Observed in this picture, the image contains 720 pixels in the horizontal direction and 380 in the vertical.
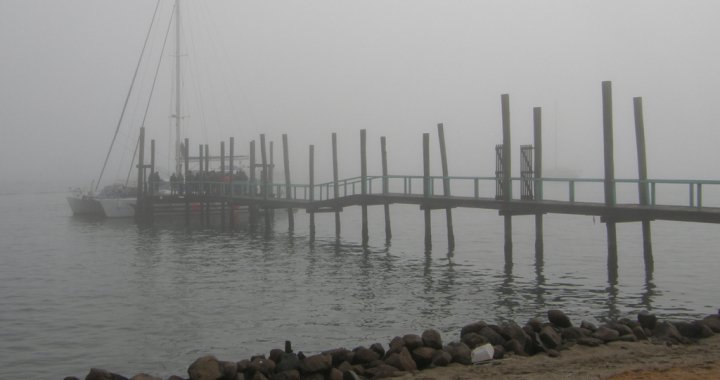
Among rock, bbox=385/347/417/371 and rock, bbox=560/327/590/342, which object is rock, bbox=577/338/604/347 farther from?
rock, bbox=385/347/417/371

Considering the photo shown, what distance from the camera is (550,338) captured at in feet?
38.9

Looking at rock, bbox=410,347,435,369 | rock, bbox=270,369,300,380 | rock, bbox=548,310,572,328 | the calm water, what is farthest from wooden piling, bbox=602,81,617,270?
rock, bbox=270,369,300,380

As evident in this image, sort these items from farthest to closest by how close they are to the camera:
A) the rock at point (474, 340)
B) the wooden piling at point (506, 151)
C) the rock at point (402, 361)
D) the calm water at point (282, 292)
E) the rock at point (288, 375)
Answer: the wooden piling at point (506, 151), the calm water at point (282, 292), the rock at point (474, 340), the rock at point (402, 361), the rock at point (288, 375)

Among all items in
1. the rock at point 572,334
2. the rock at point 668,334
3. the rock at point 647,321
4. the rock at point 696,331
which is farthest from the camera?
the rock at point 647,321

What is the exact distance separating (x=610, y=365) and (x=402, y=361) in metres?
2.74

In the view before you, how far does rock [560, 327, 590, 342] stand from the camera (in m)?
12.4

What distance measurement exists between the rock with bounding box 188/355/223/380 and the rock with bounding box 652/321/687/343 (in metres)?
6.61

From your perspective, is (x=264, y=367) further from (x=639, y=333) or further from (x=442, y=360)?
(x=639, y=333)

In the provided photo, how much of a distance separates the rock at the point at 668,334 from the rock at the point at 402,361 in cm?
397

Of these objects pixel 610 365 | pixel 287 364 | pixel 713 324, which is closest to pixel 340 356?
pixel 287 364

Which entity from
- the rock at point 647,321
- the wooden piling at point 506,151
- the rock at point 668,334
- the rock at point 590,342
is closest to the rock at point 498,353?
the rock at point 590,342

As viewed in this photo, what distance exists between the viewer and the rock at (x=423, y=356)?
11344 millimetres

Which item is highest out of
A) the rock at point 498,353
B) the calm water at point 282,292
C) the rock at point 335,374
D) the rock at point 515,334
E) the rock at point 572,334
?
the rock at point 515,334

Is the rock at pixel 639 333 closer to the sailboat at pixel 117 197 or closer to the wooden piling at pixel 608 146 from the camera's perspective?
the wooden piling at pixel 608 146
